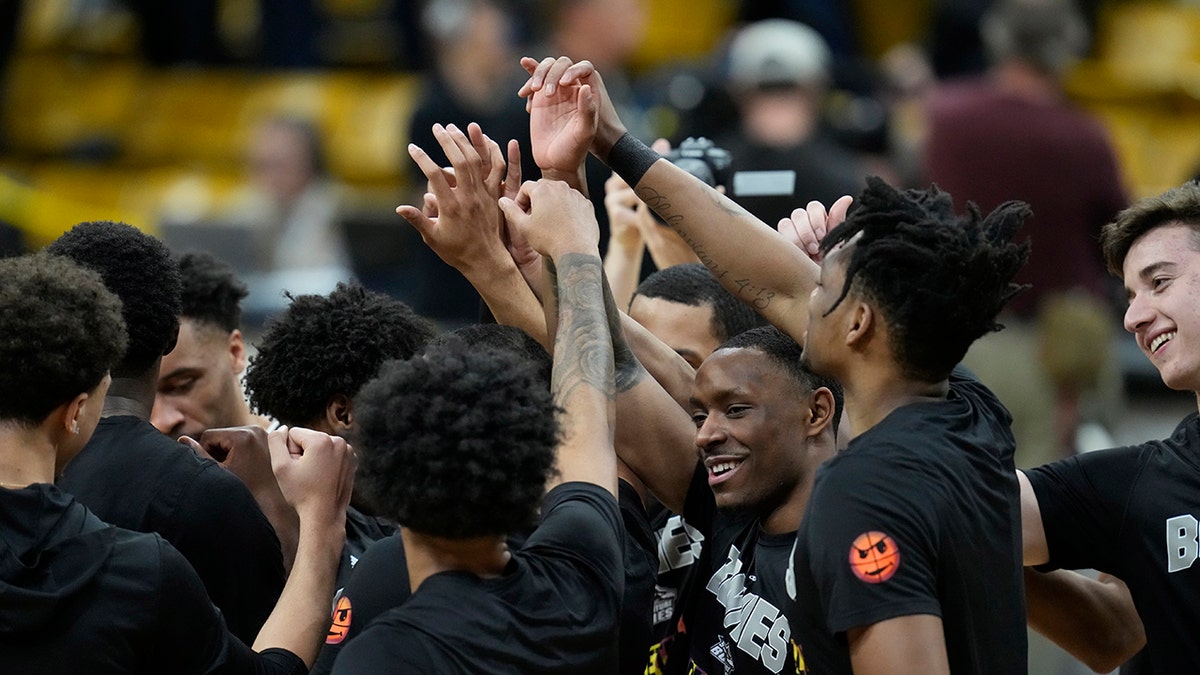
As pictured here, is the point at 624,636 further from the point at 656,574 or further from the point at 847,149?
the point at 847,149

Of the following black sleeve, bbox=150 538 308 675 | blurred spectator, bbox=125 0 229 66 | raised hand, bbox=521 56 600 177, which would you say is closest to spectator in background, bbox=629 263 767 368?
raised hand, bbox=521 56 600 177

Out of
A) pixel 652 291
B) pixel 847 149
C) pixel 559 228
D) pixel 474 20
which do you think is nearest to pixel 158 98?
pixel 474 20

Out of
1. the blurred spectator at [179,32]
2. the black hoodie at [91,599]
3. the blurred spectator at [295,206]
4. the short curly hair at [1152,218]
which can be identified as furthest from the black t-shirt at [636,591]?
the blurred spectator at [179,32]

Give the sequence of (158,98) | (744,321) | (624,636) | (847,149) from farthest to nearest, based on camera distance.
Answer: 1. (158,98)
2. (847,149)
3. (744,321)
4. (624,636)

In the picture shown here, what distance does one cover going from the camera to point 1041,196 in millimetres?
7934

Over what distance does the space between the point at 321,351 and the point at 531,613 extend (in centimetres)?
119

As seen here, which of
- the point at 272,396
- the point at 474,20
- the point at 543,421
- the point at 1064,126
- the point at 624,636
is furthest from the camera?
the point at 474,20

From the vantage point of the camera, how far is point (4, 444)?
3.21 metres

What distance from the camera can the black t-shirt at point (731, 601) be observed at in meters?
3.58

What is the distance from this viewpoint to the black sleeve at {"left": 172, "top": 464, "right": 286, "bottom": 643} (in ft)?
Result: 12.0

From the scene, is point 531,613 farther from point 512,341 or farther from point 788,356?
point 788,356

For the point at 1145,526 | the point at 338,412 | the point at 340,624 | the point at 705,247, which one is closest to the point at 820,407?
the point at 705,247

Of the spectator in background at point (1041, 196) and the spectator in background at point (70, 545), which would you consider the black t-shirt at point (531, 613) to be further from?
the spectator in background at point (1041, 196)

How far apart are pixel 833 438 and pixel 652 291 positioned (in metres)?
1.05
